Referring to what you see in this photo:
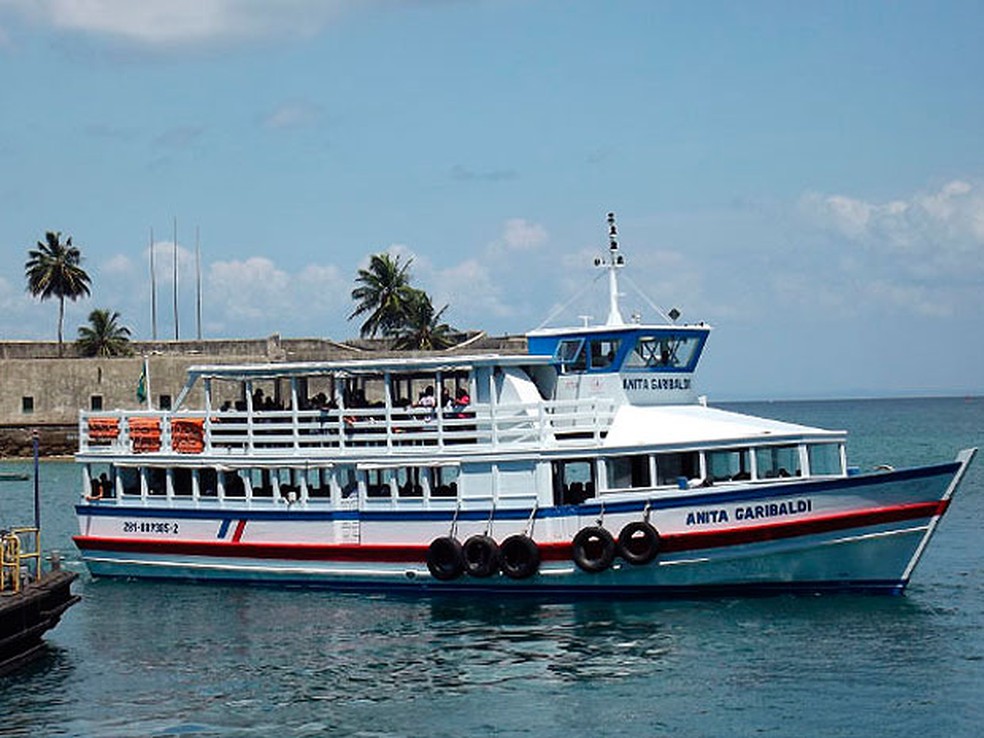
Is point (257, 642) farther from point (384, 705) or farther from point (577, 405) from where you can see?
point (577, 405)

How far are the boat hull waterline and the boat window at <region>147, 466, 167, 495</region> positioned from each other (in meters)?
3.41

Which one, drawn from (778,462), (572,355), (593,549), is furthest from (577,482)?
(778,462)

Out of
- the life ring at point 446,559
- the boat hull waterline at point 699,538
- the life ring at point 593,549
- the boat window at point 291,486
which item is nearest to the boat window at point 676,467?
the boat hull waterline at point 699,538

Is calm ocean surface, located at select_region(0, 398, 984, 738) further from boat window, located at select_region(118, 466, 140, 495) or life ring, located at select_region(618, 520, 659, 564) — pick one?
boat window, located at select_region(118, 466, 140, 495)

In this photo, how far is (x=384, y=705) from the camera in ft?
63.5

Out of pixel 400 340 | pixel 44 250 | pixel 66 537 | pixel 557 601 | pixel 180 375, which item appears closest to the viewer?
pixel 557 601

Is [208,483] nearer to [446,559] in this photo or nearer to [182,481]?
[182,481]

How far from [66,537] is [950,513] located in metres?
25.0

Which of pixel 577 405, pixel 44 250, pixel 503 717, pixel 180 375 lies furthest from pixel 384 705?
pixel 44 250

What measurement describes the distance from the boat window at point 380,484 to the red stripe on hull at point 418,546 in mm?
1059

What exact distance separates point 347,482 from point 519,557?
164 inches

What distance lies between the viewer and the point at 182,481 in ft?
98.0

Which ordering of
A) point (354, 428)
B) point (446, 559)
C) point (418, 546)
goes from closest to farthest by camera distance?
point (446, 559) < point (418, 546) < point (354, 428)

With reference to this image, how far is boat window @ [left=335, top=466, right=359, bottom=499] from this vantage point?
1092 inches
